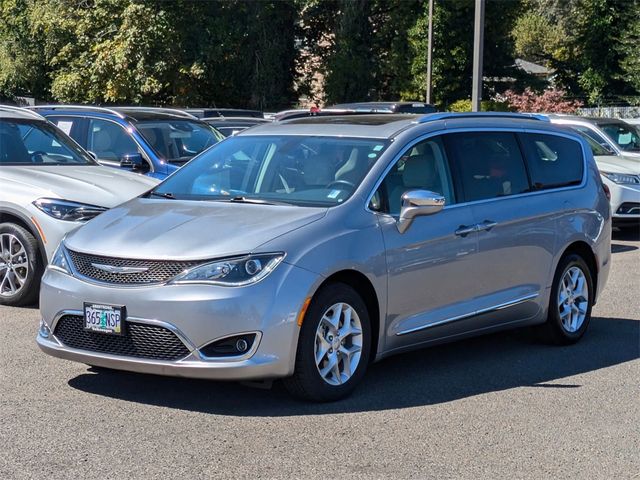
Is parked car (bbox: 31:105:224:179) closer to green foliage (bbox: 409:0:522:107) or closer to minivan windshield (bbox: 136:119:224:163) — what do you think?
minivan windshield (bbox: 136:119:224:163)

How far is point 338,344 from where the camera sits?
6469 millimetres

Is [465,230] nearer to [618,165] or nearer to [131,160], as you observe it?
[131,160]

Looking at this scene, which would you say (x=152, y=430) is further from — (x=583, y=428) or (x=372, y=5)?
Answer: (x=372, y=5)

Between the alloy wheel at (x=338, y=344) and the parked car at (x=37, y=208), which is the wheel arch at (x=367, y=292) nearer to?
Answer: the alloy wheel at (x=338, y=344)

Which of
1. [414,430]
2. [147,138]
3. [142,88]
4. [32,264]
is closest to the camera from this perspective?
[414,430]

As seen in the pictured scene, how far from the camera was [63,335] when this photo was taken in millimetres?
6535

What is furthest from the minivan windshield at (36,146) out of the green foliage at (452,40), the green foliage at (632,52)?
the green foliage at (632,52)

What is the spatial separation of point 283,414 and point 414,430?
31.2 inches

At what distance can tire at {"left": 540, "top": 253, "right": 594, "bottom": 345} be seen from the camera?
8414 millimetres

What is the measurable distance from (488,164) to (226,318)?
286 centimetres

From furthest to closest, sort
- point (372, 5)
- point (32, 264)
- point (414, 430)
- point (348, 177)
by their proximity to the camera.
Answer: point (372, 5), point (32, 264), point (348, 177), point (414, 430)

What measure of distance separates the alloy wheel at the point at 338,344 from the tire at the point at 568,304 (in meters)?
2.37

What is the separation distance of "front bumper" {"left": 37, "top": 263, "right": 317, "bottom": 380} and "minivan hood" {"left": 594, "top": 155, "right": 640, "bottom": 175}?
11111 mm

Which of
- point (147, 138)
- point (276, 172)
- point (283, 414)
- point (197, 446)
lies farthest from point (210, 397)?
point (147, 138)
